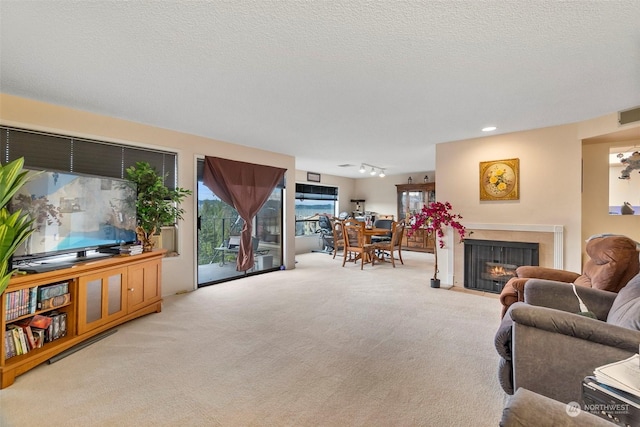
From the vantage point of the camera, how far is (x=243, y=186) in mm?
4699

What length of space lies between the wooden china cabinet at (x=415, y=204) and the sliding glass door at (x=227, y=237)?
4.25m

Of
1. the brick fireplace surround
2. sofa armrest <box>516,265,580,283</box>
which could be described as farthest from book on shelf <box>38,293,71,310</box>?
the brick fireplace surround

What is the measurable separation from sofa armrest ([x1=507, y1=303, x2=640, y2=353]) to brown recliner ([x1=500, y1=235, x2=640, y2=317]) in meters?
0.93

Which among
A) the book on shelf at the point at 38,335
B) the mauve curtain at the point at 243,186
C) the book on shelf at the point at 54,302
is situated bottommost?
the book on shelf at the point at 38,335

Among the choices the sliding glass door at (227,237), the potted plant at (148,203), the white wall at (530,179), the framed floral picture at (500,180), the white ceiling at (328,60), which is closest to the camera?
the white ceiling at (328,60)

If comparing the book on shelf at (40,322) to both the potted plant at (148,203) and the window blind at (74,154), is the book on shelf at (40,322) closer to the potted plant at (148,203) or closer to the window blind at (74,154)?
the potted plant at (148,203)

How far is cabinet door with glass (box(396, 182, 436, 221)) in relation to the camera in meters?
7.61

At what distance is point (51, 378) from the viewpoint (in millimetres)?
1964

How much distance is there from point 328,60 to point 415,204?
21.6 ft

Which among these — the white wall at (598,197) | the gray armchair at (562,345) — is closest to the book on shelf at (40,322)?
the gray armchair at (562,345)

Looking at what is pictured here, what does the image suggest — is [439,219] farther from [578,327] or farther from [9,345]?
[9,345]

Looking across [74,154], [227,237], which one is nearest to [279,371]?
[227,237]

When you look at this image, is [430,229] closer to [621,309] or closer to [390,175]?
[621,309]

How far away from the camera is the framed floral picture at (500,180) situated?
3.86 meters
